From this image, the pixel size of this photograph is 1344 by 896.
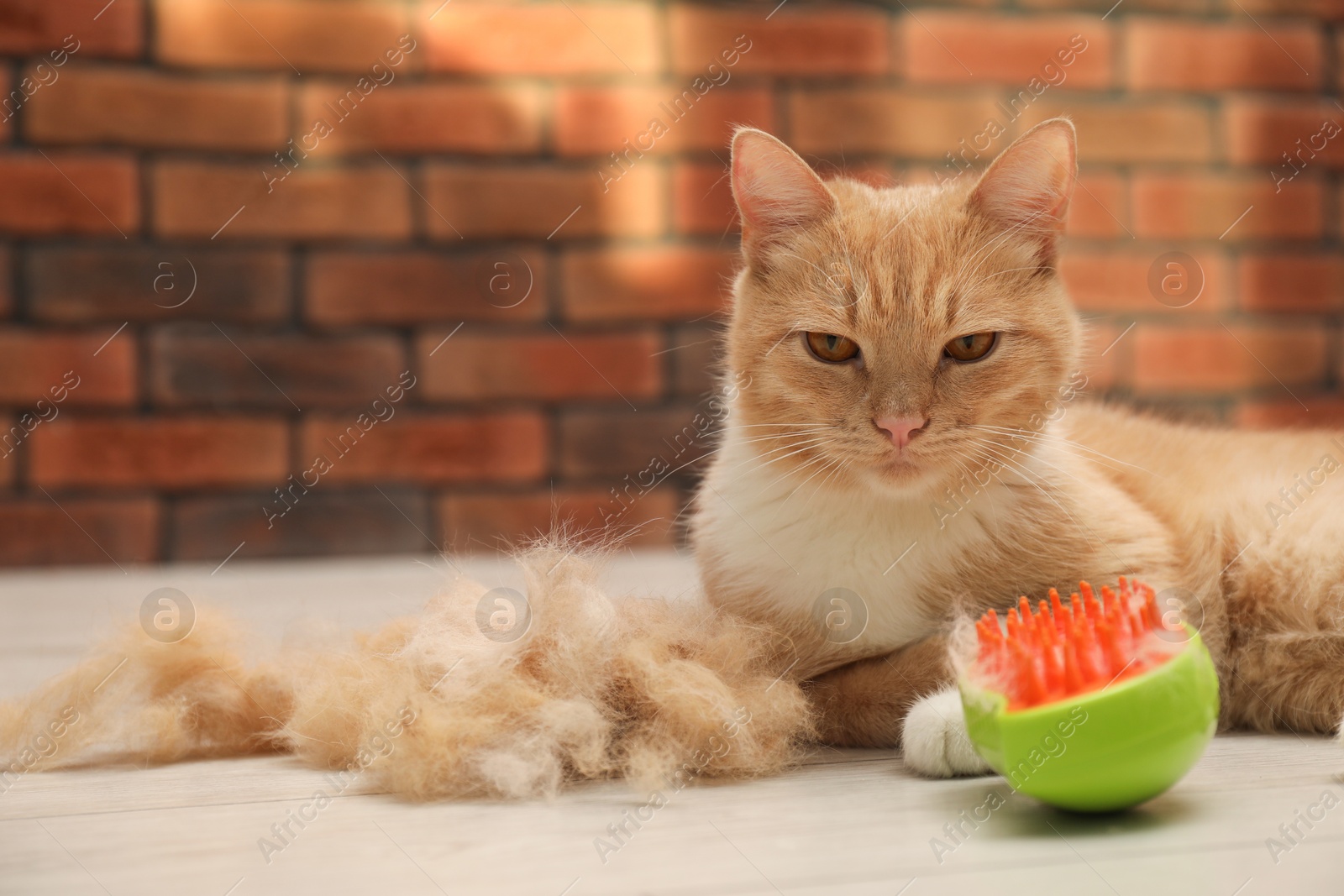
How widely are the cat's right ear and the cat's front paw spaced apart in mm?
450

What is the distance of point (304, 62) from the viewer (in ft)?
7.22

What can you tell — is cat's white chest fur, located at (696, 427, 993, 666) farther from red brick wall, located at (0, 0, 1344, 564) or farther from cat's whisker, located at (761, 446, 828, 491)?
red brick wall, located at (0, 0, 1344, 564)

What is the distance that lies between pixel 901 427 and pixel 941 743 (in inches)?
9.6

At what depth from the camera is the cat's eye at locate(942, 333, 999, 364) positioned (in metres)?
0.92

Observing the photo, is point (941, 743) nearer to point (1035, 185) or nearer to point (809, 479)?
point (809, 479)

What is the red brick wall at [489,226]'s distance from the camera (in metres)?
2.13

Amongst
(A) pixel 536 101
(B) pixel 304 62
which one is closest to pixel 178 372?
(B) pixel 304 62

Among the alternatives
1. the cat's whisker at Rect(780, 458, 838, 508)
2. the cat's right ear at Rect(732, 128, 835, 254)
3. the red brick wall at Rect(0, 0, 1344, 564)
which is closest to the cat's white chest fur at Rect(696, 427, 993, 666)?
the cat's whisker at Rect(780, 458, 838, 508)

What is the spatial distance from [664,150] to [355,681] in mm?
1675

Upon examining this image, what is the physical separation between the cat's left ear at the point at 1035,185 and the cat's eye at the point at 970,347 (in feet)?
0.38

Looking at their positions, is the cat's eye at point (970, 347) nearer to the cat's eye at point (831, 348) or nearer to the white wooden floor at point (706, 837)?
the cat's eye at point (831, 348)

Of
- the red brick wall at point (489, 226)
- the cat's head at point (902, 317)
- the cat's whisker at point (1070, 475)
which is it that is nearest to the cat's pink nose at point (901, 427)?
the cat's head at point (902, 317)

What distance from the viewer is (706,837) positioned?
67 cm

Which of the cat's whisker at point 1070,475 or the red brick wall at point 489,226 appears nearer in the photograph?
the cat's whisker at point 1070,475
